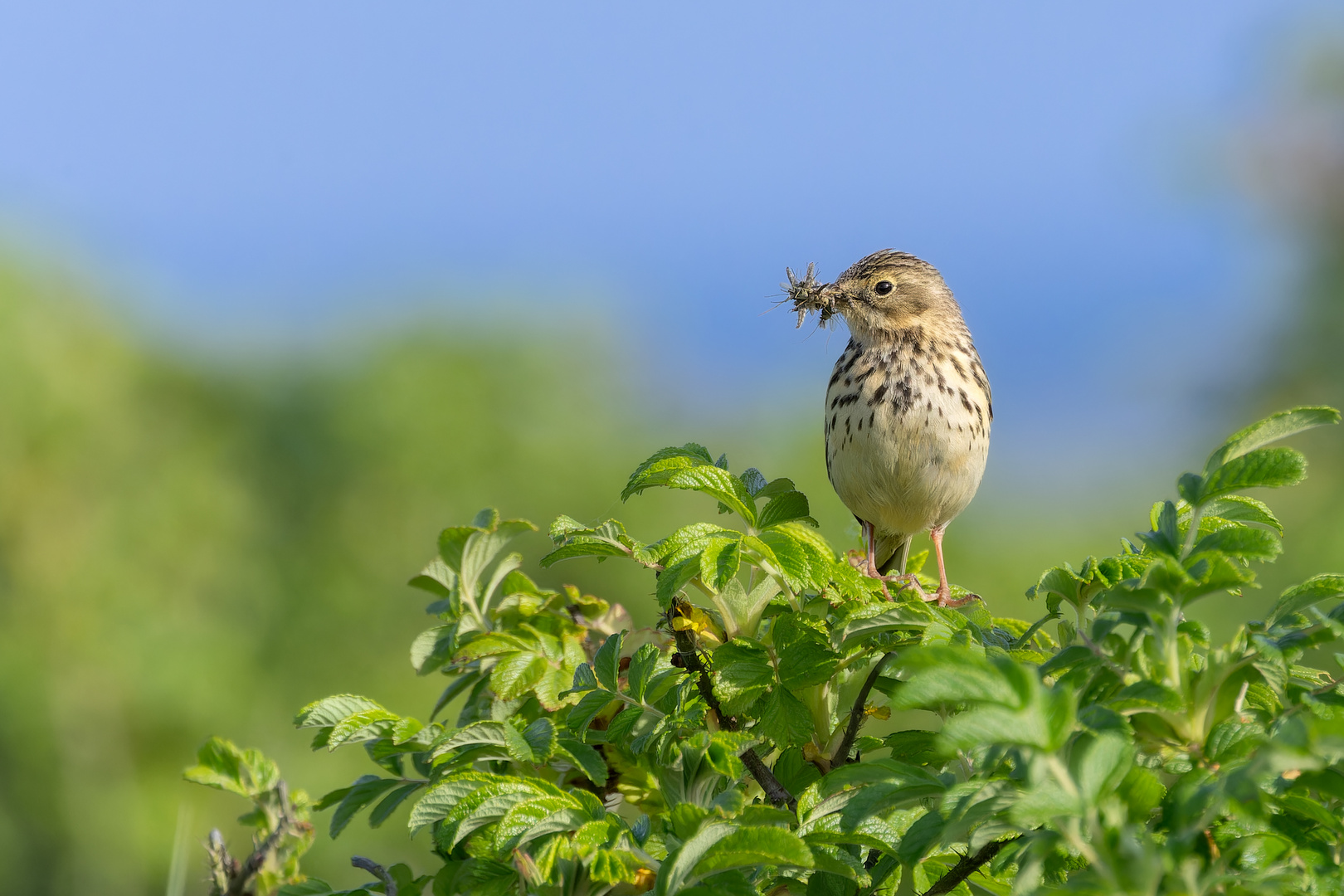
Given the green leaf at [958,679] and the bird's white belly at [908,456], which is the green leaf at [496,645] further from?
the bird's white belly at [908,456]

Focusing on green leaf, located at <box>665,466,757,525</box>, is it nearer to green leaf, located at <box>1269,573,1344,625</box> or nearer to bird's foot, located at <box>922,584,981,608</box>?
bird's foot, located at <box>922,584,981,608</box>

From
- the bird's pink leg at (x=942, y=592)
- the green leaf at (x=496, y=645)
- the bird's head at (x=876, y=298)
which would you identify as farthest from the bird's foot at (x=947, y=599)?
the bird's head at (x=876, y=298)

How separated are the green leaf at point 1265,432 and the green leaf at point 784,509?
709 millimetres

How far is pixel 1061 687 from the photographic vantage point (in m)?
1.39

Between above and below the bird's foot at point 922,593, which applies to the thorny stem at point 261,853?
below

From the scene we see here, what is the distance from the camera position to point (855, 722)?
2.13m

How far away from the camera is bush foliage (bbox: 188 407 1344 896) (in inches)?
51.1

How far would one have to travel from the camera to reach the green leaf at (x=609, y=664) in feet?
6.54

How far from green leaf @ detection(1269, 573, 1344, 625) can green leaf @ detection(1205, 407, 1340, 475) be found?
0.69 feet

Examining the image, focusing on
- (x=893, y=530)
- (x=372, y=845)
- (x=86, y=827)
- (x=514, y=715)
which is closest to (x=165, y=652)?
(x=86, y=827)

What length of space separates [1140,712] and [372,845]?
62.2 feet

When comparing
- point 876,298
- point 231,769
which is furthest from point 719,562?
point 876,298

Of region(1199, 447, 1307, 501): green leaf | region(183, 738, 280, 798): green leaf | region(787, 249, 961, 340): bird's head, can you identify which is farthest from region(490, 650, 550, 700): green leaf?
region(787, 249, 961, 340): bird's head

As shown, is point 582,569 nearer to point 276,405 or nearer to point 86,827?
point 276,405
